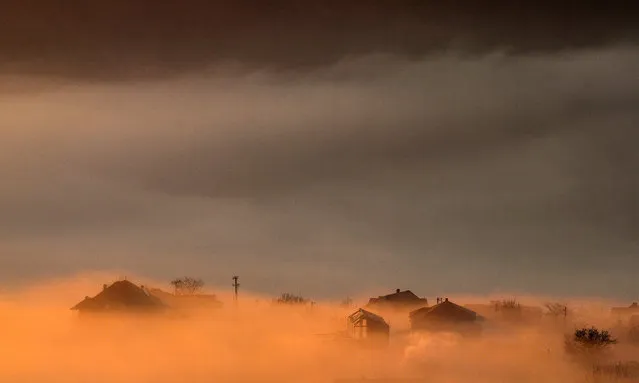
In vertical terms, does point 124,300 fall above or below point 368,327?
above

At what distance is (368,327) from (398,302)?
1.14 metres

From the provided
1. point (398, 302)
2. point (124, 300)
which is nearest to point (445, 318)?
point (398, 302)

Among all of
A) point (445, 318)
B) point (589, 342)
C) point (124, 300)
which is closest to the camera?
point (589, 342)

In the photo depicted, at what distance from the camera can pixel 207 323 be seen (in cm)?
1071

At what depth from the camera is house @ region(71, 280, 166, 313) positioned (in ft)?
35.7

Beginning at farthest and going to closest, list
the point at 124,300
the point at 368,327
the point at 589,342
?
the point at 124,300
the point at 368,327
the point at 589,342

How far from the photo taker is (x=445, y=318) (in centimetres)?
1143

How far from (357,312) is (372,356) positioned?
835mm

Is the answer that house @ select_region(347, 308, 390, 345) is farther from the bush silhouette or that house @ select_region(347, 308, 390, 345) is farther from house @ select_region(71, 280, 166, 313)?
house @ select_region(71, 280, 166, 313)

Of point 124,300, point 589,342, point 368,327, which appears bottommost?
point 589,342

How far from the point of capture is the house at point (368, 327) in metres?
Result: 10.3

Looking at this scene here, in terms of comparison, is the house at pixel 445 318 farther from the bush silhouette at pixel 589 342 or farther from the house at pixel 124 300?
the house at pixel 124 300

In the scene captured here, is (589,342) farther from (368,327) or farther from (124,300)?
(124,300)

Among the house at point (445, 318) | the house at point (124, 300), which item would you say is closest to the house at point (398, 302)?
the house at point (445, 318)
